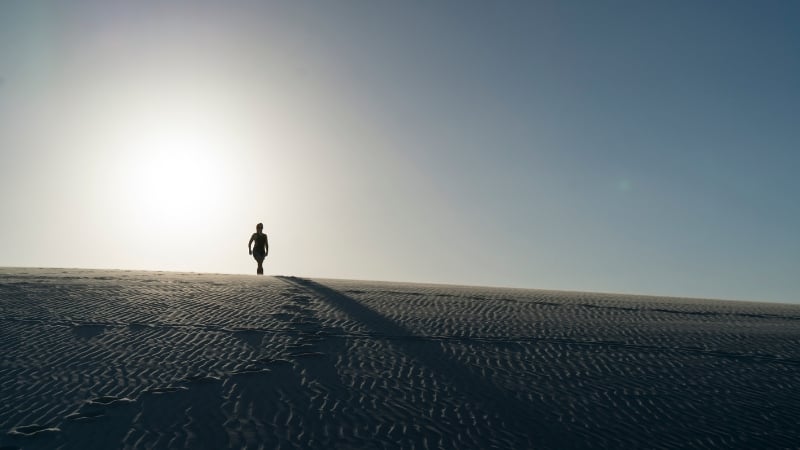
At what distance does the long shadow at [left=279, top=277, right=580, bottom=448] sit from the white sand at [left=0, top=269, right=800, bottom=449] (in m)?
0.03

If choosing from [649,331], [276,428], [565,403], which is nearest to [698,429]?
[565,403]

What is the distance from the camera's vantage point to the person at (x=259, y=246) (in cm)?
1847

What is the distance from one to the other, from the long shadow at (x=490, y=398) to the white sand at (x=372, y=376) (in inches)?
1.0

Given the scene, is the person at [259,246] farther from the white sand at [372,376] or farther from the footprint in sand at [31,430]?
the footprint in sand at [31,430]

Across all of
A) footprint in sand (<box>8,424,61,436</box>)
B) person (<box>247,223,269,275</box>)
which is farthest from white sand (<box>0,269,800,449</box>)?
person (<box>247,223,269,275</box>)

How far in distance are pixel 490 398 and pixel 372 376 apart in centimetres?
148

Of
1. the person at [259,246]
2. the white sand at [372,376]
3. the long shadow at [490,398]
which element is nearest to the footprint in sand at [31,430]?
the white sand at [372,376]

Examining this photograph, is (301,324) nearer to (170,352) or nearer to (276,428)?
(170,352)

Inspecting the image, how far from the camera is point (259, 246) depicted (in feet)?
61.4

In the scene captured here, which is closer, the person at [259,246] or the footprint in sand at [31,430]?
the footprint in sand at [31,430]

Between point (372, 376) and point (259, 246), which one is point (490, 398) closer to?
point (372, 376)

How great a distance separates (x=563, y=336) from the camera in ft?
32.8

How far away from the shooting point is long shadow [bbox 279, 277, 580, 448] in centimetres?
576

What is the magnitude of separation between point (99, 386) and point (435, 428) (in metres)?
3.80
